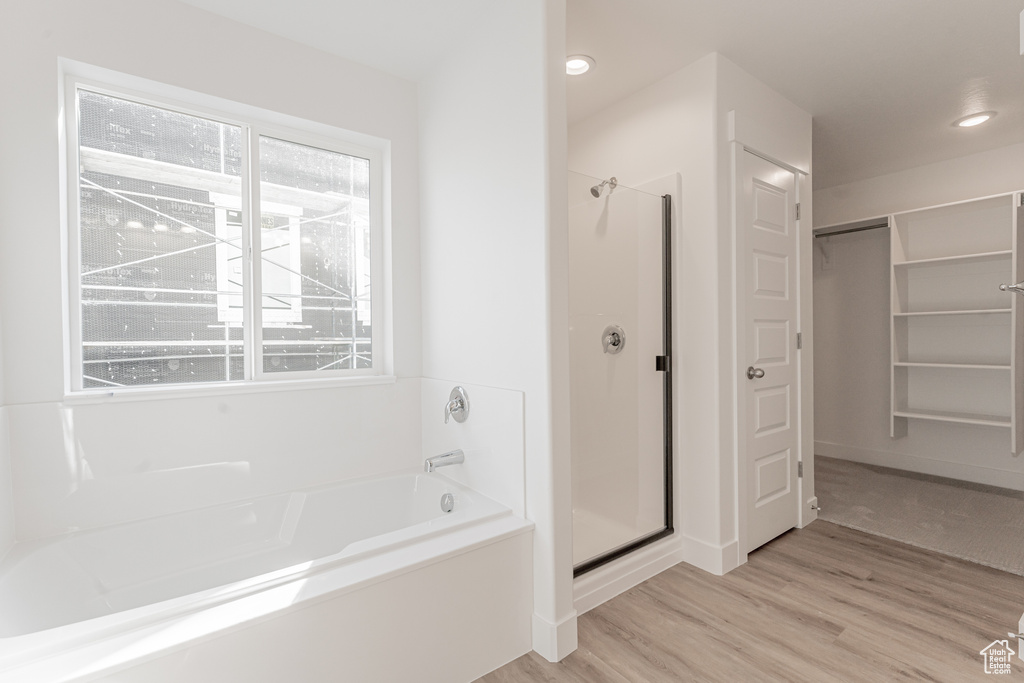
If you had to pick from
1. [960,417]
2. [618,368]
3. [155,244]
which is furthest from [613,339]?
[960,417]

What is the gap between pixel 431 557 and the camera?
1.53m

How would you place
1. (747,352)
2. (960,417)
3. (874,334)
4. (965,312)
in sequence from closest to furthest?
(747,352) → (965,312) → (960,417) → (874,334)

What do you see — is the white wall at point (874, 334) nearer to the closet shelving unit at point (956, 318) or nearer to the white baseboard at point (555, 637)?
the closet shelving unit at point (956, 318)

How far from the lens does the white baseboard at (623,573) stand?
2025 millimetres

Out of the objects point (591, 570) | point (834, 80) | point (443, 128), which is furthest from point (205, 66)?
point (834, 80)

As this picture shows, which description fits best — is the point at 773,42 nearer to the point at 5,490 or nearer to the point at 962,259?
the point at 962,259

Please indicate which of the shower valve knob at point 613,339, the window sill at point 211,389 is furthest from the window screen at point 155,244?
the shower valve knob at point 613,339

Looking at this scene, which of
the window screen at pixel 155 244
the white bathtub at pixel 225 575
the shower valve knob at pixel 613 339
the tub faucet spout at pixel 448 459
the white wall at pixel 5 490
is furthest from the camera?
the shower valve knob at pixel 613 339

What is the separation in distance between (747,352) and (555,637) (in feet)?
5.34

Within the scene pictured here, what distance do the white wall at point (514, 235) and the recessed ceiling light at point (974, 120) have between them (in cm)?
296

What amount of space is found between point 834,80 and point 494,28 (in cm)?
187

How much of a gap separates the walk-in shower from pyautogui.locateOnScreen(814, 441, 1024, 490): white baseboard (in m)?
2.80

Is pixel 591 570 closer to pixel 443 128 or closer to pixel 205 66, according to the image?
pixel 443 128

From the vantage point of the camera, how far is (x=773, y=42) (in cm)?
224
